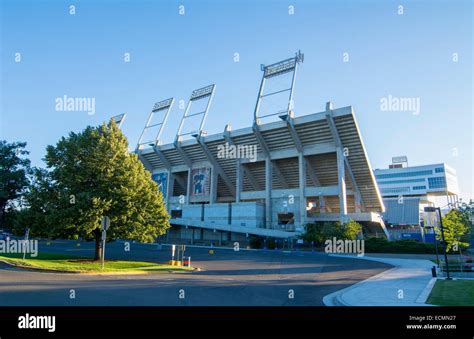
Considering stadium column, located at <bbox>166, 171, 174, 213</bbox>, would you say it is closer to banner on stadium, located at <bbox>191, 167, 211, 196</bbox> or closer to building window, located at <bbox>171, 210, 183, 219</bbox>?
building window, located at <bbox>171, 210, 183, 219</bbox>

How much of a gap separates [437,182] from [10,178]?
121032 millimetres

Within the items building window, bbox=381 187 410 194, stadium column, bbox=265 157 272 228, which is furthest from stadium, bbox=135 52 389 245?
building window, bbox=381 187 410 194

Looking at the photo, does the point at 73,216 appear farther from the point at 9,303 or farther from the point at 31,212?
the point at 9,303

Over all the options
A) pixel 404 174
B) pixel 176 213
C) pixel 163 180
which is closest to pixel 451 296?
pixel 176 213

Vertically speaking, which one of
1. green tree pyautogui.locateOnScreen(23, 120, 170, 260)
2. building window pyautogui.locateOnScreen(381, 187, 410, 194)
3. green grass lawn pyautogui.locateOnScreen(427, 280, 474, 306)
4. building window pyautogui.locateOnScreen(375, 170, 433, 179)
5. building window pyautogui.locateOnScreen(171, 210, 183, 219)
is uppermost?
building window pyautogui.locateOnScreen(375, 170, 433, 179)

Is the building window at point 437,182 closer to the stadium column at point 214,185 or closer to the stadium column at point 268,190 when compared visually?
the stadium column at point 268,190

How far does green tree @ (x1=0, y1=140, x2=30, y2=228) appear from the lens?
34.2 metres

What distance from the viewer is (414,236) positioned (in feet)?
198

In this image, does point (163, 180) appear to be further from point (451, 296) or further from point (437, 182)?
point (437, 182)

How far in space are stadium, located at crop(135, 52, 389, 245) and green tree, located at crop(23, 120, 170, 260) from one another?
3239 cm
